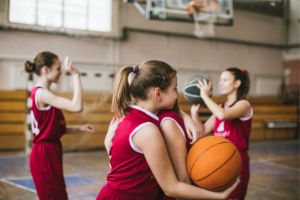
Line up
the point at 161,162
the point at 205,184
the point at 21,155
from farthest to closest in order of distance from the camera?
the point at 21,155
the point at 205,184
the point at 161,162

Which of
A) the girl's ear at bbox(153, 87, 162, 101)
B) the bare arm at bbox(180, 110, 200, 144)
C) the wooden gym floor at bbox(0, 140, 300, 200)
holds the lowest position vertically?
the wooden gym floor at bbox(0, 140, 300, 200)

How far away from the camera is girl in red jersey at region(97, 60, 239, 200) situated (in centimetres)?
123

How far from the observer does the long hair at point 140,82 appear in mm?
1329

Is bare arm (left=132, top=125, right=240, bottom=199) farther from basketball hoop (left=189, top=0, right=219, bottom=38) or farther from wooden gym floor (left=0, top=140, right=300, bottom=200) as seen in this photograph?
basketball hoop (left=189, top=0, right=219, bottom=38)

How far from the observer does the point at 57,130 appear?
239 centimetres

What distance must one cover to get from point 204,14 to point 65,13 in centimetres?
425

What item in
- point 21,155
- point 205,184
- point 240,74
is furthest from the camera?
point 21,155

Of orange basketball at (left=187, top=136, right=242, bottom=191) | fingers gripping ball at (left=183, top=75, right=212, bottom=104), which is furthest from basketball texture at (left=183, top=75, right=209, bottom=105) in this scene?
orange basketball at (left=187, top=136, right=242, bottom=191)

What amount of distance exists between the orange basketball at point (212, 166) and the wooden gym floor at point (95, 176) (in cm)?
282

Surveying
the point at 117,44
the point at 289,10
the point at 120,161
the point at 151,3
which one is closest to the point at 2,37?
the point at 117,44

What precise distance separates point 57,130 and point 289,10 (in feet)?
41.4

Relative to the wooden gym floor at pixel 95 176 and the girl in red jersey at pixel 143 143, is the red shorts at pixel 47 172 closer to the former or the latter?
the girl in red jersey at pixel 143 143

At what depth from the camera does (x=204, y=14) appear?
28.9ft

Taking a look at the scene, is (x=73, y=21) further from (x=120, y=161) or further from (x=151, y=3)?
(x=120, y=161)
